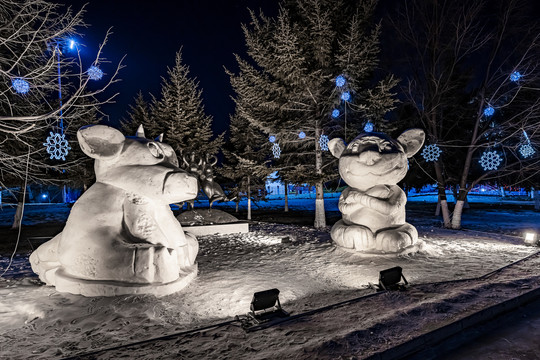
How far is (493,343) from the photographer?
122 inches

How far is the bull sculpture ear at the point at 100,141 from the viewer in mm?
4164

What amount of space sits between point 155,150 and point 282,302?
286 centimetres

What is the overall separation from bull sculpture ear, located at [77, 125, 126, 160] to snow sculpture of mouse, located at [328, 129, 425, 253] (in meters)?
4.63

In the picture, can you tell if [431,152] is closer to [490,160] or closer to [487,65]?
[490,160]

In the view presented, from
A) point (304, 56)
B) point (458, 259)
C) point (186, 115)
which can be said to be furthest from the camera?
point (186, 115)

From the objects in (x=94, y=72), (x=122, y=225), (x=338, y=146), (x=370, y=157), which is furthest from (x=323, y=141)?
(x=122, y=225)

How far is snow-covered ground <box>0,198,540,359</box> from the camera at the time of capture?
9.38 feet

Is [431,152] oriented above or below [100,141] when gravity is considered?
above

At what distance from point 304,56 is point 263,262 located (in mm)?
8385

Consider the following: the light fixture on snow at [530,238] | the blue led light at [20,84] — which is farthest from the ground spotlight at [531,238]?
the blue led light at [20,84]

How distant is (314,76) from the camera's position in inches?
444

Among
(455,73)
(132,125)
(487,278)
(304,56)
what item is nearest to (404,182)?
(455,73)

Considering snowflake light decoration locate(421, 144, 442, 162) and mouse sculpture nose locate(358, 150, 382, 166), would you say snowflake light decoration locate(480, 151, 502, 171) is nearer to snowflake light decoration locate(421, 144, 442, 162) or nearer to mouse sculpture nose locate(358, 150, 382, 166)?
snowflake light decoration locate(421, 144, 442, 162)

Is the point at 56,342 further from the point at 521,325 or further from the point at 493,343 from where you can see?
the point at 521,325
